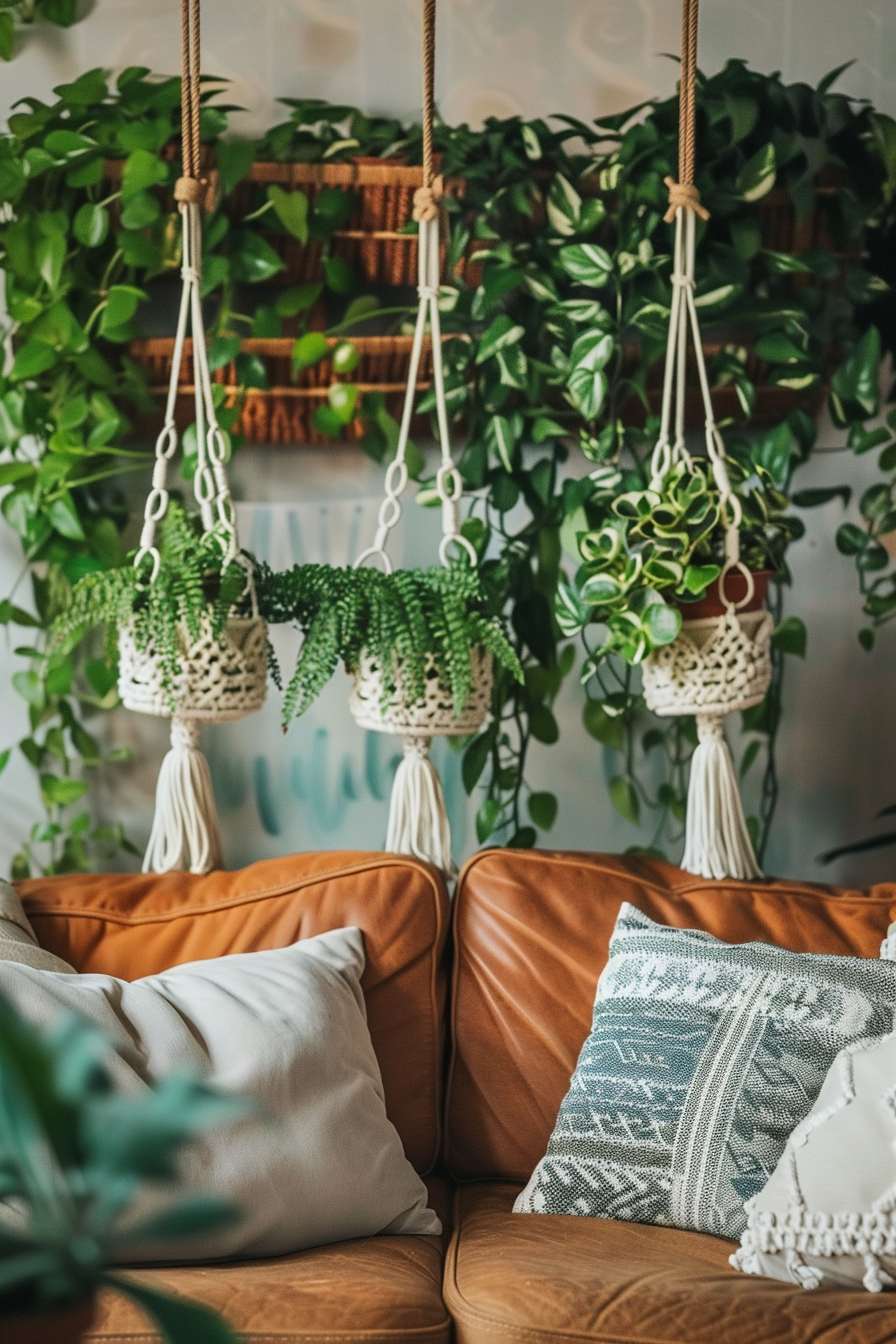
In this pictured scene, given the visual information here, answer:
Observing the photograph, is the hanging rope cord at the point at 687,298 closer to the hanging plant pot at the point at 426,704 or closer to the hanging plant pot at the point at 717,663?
the hanging plant pot at the point at 717,663

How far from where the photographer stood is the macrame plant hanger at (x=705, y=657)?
1711mm

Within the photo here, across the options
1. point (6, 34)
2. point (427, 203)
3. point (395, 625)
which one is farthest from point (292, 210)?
point (395, 625)

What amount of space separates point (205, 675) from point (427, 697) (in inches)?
12.2

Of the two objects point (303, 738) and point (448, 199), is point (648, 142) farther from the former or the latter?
point (303, 738)

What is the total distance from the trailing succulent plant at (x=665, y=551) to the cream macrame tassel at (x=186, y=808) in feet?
2.02

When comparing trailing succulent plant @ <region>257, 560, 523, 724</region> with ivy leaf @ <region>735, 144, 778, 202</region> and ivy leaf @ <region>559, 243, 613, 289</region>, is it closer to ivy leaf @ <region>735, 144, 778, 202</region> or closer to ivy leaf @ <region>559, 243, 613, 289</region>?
ivy leaf @ <region>559, 243, 613, 289</region>

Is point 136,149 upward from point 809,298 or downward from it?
upward

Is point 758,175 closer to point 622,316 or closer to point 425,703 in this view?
point 622,316

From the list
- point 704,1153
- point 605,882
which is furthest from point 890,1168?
point 605,882

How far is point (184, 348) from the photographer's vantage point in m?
2.05

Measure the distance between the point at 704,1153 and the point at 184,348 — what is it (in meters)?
1.45

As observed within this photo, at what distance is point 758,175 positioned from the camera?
1.96 meters

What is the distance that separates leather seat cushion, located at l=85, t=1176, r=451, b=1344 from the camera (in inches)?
44.3

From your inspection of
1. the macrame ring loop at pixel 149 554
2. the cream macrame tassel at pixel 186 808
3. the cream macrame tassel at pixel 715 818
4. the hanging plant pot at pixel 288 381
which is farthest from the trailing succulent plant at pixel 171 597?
the cream macrame tassel at pixel 715 818
